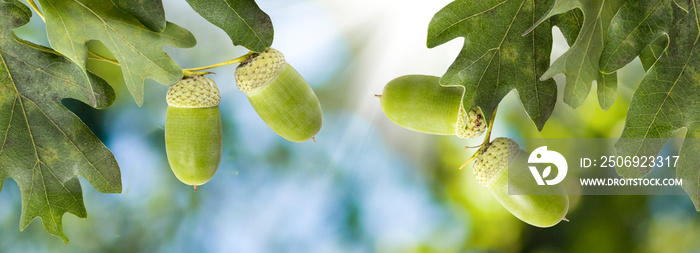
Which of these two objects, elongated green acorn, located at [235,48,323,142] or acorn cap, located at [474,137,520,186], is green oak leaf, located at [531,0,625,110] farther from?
elongated green acorn, located at [235,48,323,142]

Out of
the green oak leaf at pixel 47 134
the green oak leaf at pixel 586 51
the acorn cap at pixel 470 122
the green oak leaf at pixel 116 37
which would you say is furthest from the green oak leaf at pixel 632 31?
the green oak leaf at pixel 47 134

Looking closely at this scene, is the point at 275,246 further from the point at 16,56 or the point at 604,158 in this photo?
the point at 604,158

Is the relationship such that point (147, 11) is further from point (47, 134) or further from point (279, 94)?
point (47, 134)

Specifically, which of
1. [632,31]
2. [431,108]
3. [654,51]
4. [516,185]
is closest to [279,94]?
[431,108]

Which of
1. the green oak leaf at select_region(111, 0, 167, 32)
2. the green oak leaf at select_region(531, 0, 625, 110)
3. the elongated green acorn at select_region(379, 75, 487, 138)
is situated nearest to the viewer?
the green oak leaf at select_region(111, 0, 167, 32)

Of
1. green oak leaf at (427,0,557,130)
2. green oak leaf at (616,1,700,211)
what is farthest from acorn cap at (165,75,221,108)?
green oak leaf at (616,1,700,211)

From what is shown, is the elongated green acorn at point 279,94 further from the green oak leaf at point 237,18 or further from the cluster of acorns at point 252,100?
the green oak leaf at point 237,18
